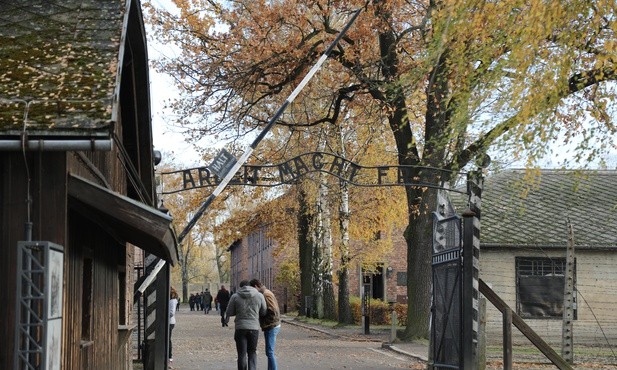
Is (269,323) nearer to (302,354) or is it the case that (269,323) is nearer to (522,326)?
(522,326)

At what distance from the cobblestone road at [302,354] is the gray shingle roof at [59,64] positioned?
12570 millimetres

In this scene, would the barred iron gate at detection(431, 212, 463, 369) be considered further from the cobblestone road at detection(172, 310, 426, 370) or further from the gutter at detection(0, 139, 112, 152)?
the gutter at detection(0, 139, 112, 152)

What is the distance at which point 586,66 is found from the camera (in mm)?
21531

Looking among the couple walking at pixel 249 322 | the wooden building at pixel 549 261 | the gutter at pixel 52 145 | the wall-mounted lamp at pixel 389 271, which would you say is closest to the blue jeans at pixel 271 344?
the couple walking at pixel 249 322

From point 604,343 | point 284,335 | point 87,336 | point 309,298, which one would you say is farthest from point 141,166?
point 309,298

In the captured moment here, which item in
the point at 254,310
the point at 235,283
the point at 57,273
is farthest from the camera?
Result: the point at 235,283

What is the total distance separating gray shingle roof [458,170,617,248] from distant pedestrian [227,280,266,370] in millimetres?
14939

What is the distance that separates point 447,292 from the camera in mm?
15672

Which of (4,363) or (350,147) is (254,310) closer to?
(4,363)

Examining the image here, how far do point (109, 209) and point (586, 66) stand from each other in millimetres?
14629

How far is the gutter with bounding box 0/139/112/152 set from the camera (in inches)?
303

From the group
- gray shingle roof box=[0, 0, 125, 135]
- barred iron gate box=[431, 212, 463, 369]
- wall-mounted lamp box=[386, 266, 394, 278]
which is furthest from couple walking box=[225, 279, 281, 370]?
wall-mounted lamp box=[386, 266, 394, 278]

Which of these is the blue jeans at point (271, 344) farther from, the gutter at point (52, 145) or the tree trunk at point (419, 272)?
the tree trunk at point (419, 272)

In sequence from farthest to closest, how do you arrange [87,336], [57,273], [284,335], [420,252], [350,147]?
1. [350,147]
2. [284,335]
3. [420,252]
4. [87,336]
5. [57,273]
